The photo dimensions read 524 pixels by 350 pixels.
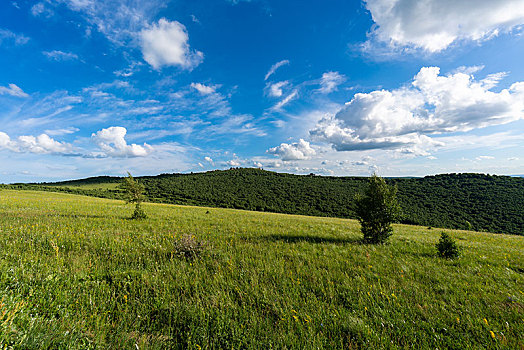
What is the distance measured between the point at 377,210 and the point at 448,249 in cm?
308

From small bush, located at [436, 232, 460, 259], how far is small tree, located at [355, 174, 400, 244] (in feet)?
7.05

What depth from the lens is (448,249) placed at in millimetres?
7590

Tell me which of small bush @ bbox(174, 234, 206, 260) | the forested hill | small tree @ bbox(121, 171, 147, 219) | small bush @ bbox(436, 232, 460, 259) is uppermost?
small tree @ bbox(121, 171, 147, 219)

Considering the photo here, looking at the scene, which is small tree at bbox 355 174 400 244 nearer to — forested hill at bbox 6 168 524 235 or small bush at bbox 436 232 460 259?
small bush at bbox 436 232 460 259

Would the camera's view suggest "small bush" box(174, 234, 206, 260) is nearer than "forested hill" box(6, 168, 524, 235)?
Yes

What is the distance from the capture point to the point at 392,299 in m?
4.10

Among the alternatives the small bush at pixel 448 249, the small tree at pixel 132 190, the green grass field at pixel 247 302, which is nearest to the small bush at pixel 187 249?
the green grass field at pixel 247 302

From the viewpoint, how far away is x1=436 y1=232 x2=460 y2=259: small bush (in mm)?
7407

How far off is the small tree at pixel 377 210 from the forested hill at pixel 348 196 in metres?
66.3

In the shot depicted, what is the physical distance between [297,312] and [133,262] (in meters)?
4.82

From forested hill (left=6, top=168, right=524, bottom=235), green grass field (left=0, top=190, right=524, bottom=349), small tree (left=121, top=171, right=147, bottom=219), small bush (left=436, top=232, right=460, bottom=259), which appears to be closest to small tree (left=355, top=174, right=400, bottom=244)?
small bush (left=436, top=232, right=460, bottom=259)

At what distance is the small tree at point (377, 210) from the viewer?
9.99 metres

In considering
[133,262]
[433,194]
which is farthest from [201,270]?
[433,194]

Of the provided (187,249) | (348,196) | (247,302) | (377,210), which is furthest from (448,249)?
(348,196)
